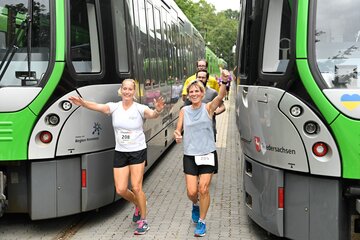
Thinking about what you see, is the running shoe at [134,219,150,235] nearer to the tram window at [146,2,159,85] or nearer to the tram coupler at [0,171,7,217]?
the tram coupler at [0,171,7,217]

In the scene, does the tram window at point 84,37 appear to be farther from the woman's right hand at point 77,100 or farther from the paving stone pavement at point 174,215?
the paving stone pavement at point 174,215

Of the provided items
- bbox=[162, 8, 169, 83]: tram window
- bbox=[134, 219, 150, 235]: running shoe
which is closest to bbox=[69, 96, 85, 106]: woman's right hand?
bbox=[134, 219, 150, 235]: running shoe

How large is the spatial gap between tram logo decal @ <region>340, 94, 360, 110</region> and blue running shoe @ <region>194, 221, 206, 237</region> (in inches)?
82.8

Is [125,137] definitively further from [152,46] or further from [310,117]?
[152,46]

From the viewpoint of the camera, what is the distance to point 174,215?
6.32m

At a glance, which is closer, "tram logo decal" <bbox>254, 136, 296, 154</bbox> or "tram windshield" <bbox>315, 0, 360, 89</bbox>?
"tram windshield" <bbox>315, 0, 360, 89</bbox>

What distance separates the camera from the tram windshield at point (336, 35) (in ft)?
14.5

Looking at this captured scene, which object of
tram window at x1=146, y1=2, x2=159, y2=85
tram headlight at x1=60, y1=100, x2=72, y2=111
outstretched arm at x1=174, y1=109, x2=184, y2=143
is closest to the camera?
tram headlight at x1=60, y1=100, x2=72, y2=111

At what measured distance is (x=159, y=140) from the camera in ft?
30.5

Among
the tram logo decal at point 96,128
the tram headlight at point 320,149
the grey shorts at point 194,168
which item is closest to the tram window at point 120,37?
the tram logo decal at point 96,128

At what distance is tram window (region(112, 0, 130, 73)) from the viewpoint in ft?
19.9

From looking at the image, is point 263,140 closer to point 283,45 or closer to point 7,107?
point 283,45

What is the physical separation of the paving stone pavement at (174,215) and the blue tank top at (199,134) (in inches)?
36.7

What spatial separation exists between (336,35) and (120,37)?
2.72 m
